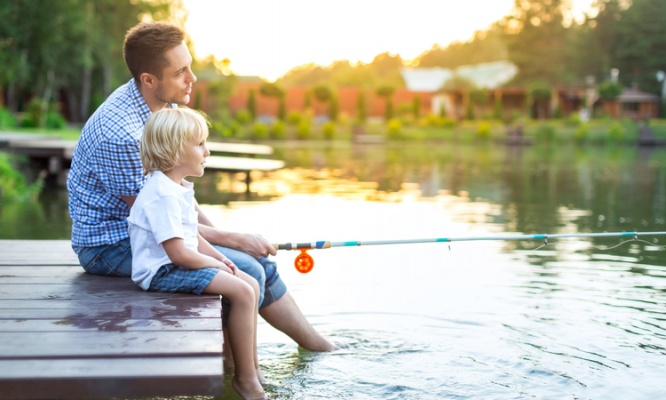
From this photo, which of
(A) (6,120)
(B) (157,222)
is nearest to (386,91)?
(A) (6,120)

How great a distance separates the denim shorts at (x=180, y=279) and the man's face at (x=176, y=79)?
0.68m

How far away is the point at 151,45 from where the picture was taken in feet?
10.4

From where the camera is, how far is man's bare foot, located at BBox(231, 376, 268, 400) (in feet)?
10.00

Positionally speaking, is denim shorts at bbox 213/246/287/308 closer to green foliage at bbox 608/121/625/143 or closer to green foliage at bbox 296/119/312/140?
green foliage at bbox 296/119/312/140

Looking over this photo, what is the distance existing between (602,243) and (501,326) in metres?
3.29

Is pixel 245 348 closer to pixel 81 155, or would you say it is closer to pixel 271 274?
pixel 271 274

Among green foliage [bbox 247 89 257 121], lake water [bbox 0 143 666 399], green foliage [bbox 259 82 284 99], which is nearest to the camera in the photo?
lake water [bbox 0 143 666 399]

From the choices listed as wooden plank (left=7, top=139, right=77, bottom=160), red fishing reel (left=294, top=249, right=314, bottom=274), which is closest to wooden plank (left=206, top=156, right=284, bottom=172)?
wooden plank (left=7, top=139, right=77, bottom=160)

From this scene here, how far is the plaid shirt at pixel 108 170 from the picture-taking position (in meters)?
3.13

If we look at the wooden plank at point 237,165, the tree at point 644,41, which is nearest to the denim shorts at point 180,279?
the wooden plank at point 237,165

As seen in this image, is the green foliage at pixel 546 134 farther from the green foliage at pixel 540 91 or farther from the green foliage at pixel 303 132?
the green foliage at pixel 303 132

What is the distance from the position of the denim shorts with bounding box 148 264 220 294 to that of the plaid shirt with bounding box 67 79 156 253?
34cm

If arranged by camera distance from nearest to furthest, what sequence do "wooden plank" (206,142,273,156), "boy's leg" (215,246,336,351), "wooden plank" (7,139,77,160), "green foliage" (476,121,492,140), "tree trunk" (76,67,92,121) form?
"boy's leg" (215,246,336,351) → "wooden plank" (7,139,77,160) → "wooden plank" (206,142,273,156) → "tree trunk" (76,67,92,121) → "green foliage" (476,121,492,140)

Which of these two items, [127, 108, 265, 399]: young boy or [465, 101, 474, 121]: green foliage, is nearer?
[127, 108, 265, 399]: young boy
